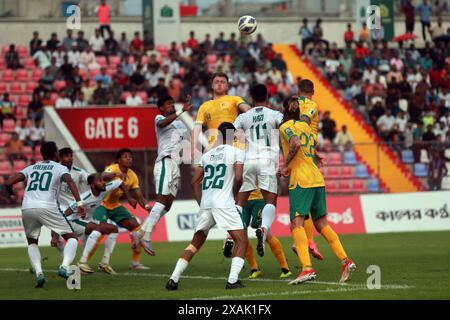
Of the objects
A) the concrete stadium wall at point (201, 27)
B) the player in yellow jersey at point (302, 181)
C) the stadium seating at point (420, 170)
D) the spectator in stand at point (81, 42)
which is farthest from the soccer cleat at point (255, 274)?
the concrete stadium wall at point (201, 27)

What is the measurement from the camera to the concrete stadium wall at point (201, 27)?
1706 inches

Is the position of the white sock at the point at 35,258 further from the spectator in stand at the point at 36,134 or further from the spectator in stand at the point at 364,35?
the spectator in stand at the point at 364,35

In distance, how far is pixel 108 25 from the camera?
42000mm

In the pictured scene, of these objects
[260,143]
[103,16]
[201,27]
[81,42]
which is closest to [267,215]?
[260,143]

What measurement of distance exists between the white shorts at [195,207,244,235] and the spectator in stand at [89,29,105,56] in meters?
26.0

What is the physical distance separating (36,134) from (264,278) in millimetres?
18308

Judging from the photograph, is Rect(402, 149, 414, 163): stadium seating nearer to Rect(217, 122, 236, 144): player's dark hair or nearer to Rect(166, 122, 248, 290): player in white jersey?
Rect(166, 122, 248, 290): player in white jersey

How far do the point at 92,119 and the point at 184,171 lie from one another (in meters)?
3.18

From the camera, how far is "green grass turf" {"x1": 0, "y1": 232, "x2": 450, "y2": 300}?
46.1 ft

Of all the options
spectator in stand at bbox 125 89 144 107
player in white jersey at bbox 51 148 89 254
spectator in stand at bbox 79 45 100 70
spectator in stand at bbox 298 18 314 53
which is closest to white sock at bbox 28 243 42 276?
player in white jersey at bbox 51 148 89 254

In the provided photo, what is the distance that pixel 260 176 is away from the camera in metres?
17.5

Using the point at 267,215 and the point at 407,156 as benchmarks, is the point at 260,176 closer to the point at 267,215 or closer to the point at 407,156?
the point at 267,215
